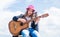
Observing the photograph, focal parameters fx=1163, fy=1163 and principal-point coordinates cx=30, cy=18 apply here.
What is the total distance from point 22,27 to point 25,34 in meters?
0.13

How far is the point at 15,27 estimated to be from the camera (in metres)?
16.0

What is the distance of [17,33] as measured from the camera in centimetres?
1600

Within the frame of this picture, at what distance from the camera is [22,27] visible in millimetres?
15984

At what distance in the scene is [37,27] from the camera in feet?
52.5

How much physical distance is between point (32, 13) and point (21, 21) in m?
0.19

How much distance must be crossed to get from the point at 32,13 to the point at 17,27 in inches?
11.2

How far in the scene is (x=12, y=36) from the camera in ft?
52.6

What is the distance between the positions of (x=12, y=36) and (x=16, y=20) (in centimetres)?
23

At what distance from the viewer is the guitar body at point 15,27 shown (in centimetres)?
1598

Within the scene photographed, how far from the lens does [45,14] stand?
52.1ft

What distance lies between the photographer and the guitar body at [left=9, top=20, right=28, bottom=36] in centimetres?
1598

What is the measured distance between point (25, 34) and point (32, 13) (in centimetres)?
31

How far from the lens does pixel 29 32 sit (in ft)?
52.4

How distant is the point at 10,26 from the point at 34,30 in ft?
1.11
